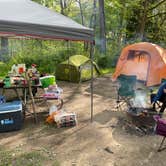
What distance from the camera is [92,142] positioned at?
149 inches

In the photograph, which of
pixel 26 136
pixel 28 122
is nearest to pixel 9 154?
pixel 26 136

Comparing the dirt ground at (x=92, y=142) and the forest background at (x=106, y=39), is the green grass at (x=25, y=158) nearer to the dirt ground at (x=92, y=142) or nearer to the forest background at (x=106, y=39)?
the dirt ground at (x=92, y=142)

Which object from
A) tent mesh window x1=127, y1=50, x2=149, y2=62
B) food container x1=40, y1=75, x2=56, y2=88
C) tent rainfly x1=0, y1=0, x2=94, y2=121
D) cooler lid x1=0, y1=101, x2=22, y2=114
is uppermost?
tent rainfly x1=0, y1=0, x2=94, y2=121

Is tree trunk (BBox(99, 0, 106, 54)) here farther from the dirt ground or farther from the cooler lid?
the cooler lid

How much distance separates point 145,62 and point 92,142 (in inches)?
166

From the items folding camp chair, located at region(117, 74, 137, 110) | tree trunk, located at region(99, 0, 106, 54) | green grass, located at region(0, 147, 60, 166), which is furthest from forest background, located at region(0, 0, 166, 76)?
green grass, located at region(0, 147, 60, 166)

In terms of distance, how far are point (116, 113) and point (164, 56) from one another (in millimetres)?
2697

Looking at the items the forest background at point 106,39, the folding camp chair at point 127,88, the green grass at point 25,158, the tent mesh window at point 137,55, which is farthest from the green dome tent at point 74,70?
the green grass at point 25,158

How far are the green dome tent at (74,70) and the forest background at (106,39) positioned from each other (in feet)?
3.08

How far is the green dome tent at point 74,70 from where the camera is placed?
823 centimetres

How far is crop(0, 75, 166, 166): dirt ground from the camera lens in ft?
10.8

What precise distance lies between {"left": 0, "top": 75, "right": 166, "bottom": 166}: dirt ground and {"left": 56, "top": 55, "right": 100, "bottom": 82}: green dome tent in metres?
3.13

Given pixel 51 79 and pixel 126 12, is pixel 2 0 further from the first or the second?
pixel 126 12

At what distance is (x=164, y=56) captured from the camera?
6977 mm
